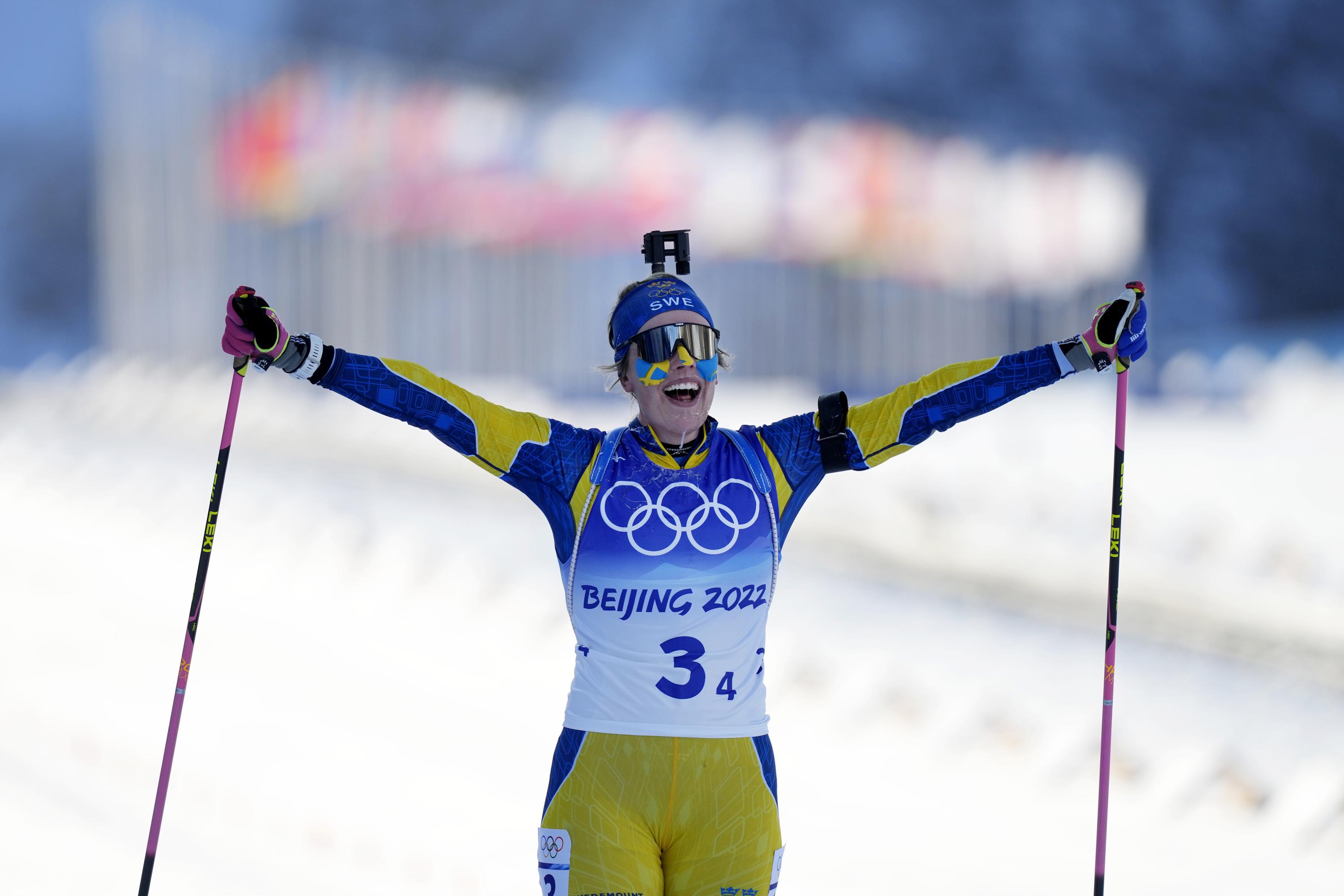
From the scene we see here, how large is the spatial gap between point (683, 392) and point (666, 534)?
9.9 inches

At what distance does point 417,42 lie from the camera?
18453 millimetres

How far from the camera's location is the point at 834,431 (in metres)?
2.19

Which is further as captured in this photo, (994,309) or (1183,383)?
(994,309)

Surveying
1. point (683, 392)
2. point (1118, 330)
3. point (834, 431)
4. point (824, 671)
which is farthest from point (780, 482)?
point (824, 671)

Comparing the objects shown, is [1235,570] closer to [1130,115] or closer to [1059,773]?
[1059,773]

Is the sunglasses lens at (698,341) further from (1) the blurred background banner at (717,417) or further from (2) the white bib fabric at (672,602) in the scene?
(1) the blurred background banner at (717,417)

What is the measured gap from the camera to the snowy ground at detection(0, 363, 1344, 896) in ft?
Answer: 14.2

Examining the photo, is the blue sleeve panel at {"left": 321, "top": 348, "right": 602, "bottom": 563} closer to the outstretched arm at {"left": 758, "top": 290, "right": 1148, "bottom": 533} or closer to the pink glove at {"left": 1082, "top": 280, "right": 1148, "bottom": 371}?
the outstretched arm at {"left": 758, "top": 290, "right": 1148, "bottom": 533}

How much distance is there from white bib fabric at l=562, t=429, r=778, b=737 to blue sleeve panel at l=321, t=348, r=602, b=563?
0.21ft

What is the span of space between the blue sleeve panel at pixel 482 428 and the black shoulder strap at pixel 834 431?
41cm

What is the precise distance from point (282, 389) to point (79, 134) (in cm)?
1170

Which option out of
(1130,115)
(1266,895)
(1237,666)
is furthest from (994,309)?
(1266,895)

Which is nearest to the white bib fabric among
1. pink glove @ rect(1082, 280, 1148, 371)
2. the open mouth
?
the open mouth

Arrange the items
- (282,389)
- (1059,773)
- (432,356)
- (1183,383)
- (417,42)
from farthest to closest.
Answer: (417,42) < (432,356) < (282,389) < (1183,383) < (1059,773)
